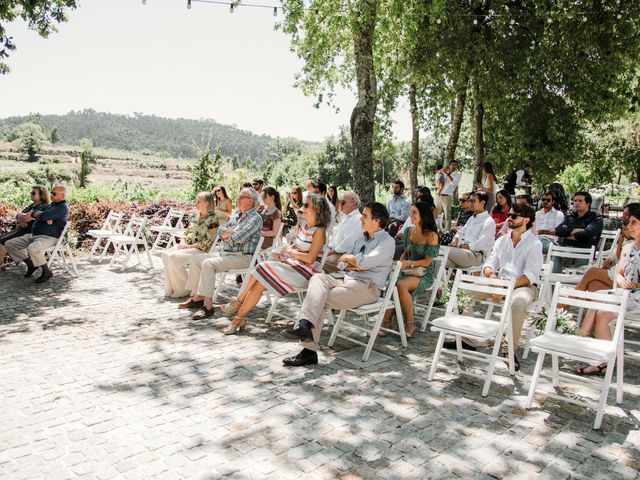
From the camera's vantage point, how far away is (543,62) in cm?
1573

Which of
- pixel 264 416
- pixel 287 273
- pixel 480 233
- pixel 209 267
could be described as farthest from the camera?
pixel 480 233

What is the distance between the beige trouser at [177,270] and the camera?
7637 mm

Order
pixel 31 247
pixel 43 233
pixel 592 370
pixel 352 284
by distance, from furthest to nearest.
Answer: pixel 43 233 → pixel 31 247 → pixel 352 284 → pixel 592 370

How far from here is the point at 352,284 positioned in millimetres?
5445

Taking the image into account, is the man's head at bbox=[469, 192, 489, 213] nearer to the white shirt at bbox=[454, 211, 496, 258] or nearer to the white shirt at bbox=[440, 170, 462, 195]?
the white shirt at bbox=[454, 211, 496, 258]

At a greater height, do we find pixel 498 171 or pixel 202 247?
pixel 498 171

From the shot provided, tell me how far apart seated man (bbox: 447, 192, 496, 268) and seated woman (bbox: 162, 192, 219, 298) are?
349 cm

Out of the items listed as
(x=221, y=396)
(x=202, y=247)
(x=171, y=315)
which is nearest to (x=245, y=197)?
(x=202, y=247)

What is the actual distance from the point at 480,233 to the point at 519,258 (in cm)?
204

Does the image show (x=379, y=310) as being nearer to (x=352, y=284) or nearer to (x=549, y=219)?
(x=352, y=284)

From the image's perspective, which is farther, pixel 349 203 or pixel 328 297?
pixel 349 203

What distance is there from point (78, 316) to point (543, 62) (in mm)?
14782

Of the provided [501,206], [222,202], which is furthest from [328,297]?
[501,206]

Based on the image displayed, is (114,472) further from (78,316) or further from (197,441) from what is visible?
(78,316)
